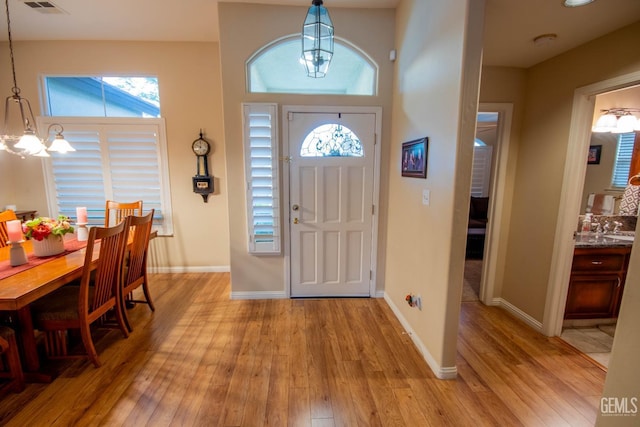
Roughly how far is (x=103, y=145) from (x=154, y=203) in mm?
955

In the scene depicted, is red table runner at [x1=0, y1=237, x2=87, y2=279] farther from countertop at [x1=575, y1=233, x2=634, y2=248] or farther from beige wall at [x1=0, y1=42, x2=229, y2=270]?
countertop at [x1=575, y1=233, x2=634, y2=248]

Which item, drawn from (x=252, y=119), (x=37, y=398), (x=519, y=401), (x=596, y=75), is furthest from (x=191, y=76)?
(x=519, y=401)

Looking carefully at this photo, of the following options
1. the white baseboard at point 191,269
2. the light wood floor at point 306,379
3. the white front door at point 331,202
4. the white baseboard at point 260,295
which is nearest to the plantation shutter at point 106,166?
the white baseboard at point 191,269

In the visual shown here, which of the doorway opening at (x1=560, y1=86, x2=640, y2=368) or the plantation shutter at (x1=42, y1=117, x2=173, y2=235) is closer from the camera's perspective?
the doorway opening at (x1=560, y1=86, x2=640, y2=368)

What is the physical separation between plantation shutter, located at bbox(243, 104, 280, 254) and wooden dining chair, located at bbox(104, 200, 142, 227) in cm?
141

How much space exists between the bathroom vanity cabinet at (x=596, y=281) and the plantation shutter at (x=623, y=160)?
935 millimetres

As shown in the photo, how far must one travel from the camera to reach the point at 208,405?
67.4 inches

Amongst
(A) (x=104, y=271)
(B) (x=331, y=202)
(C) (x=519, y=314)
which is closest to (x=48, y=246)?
(A) (x=104, y=271)

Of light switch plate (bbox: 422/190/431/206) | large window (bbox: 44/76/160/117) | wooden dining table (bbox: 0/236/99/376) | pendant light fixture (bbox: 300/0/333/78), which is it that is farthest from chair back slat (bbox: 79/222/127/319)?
light switch plate (bbox: 422/190/431/206)

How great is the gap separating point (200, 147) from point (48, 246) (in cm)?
189

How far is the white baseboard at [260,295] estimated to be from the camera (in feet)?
10.3

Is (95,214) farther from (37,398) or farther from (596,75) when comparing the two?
(596,75)

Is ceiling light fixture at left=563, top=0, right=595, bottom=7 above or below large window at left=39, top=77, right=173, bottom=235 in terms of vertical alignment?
above

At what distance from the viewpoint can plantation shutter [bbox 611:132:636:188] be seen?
114 inches
